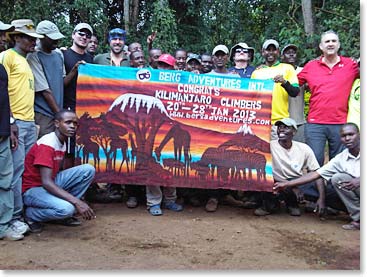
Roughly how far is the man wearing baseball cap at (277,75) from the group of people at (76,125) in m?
0.01

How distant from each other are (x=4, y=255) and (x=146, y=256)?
4.08 feet

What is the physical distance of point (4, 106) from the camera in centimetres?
424

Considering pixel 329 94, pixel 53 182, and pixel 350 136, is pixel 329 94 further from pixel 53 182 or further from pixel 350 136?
pixel 53 182

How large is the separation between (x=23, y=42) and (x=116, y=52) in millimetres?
1453

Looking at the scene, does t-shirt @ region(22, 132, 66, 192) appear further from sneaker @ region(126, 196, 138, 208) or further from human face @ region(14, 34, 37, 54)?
sneaker @ region(126, 196, 138, 208)

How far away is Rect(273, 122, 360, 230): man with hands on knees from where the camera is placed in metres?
5.06

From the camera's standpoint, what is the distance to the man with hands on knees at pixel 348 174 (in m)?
5.06

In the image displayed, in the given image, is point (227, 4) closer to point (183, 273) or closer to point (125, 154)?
point (125, 154)

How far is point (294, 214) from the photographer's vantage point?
5.66 meters

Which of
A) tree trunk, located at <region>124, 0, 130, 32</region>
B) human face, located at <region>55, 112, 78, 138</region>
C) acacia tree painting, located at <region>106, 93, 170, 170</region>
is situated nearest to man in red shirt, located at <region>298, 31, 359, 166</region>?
acacia tree painting, located at <region>106, 93, 170, 170</region>

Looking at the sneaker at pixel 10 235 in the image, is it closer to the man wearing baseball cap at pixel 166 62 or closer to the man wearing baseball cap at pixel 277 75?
the man wearing baseball cap at pixel 166 62

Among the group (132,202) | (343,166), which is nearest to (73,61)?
(132,202)

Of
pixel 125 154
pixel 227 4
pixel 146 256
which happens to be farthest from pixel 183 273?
pixel 227 4

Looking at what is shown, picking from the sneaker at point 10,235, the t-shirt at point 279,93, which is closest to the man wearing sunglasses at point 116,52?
the t-shirt at point 279,93
